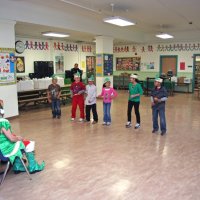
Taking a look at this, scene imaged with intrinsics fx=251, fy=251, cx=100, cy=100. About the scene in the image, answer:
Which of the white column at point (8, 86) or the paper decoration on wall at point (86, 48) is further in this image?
the paper decoration on wall at point (86, 48)

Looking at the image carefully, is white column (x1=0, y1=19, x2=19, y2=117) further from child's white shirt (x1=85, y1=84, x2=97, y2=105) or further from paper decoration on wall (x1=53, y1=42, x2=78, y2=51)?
paper decoration on wall (x1=53, y1=42, x2=78, y2=51)

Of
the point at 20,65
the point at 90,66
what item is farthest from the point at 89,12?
the point at 90,66

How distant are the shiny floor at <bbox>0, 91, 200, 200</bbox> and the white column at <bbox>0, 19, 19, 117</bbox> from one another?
17.6 inches

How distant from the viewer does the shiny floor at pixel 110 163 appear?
3.20m

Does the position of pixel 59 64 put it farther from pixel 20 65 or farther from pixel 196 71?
pixel 196 71

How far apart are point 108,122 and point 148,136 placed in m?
1.37

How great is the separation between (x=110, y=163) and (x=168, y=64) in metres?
11.2

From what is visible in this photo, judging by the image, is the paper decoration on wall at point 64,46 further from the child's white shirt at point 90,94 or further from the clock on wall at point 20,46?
the child's white shirt at point 90,94

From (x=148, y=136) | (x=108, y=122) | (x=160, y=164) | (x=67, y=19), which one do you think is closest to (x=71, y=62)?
(x=67, y=19)

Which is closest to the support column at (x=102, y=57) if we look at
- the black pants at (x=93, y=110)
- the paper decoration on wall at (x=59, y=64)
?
the paper decoration on wall at (x=59, y=64)

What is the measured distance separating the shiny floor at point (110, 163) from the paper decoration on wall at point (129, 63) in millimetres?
8660

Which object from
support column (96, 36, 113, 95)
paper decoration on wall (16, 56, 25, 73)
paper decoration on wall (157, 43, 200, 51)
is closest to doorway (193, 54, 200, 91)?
paper decoration on wall (157, 43, 200, 51)

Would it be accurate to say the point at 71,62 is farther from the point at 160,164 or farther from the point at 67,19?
the point at 160,164

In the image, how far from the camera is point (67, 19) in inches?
336
